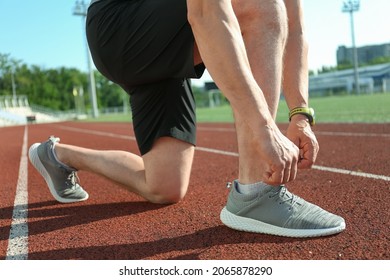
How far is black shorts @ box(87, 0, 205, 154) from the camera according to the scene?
2.05m

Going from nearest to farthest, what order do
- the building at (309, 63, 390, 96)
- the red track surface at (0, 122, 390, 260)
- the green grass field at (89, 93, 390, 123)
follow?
the red track surface at (0, 122, 390, 260), the green grass field at (89, 93, 390, 123), the building at (309, 63, 390, 96)

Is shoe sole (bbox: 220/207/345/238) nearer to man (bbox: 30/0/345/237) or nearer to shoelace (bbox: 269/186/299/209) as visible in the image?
man (bbox: 30/0/345/237)

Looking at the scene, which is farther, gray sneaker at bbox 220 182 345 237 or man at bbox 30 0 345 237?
gray sneaker at bbox 220 182 345 237

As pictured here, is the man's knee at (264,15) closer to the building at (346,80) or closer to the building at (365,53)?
the building at (346,80)

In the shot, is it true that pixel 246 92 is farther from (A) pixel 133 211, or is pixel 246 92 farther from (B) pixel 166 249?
(A) pixel 133 211

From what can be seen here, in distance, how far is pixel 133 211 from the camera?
8.13ft

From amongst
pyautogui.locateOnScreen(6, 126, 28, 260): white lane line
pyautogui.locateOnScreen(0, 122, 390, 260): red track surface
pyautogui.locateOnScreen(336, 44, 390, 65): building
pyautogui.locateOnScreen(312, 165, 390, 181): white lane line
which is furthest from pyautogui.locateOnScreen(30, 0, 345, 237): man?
pyautogui.locateOnScreen(336, 44, 390, 65): building

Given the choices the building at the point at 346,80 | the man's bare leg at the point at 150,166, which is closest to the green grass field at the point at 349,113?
the man's bare leg at the point at 150,166

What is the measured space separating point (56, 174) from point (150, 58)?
1.08 meters

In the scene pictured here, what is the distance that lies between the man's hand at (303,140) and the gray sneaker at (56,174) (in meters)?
1.55

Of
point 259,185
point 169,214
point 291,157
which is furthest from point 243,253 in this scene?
point 169,214

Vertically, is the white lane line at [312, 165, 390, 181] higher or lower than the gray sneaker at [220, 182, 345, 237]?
lower

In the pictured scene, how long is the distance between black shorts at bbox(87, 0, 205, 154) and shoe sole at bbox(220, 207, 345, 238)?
0.77 m

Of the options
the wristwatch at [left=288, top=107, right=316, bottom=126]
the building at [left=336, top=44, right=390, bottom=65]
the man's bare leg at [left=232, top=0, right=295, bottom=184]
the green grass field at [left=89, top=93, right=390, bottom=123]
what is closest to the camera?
the man's bare leg at [left=232, top=0, right=295, bottom=184]
